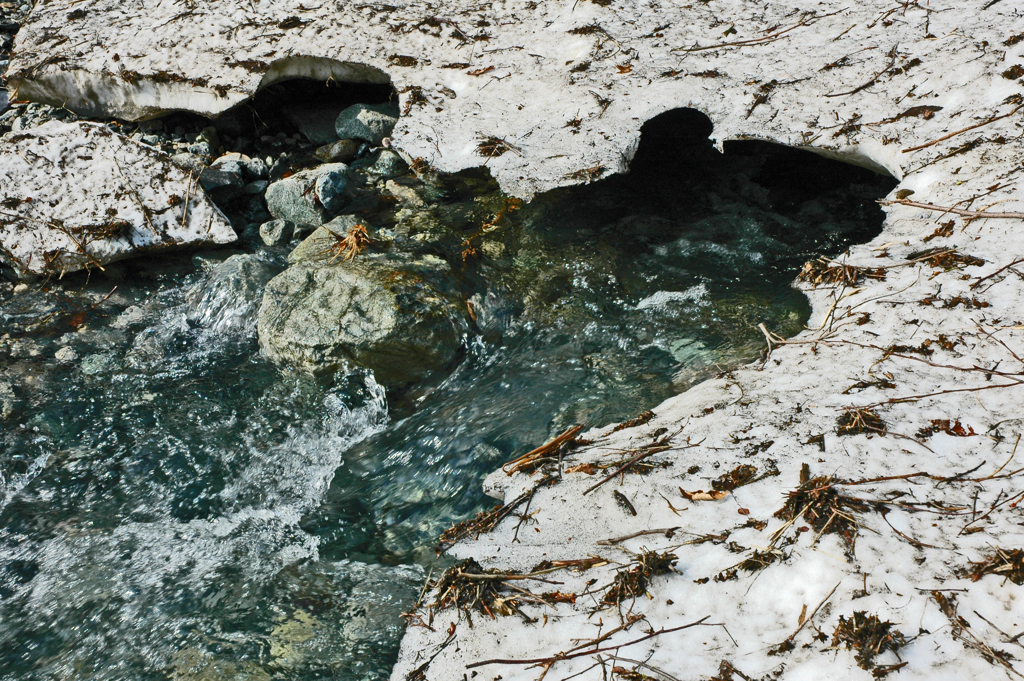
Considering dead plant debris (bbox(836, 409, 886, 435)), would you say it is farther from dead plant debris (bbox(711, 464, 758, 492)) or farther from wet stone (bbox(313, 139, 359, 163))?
wet stone (bbox(313, 139, 359, 163))

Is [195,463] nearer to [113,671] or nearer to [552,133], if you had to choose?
[113,671]

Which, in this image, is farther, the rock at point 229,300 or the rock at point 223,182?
the rock at point 223,182

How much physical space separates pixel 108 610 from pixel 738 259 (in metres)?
4.30

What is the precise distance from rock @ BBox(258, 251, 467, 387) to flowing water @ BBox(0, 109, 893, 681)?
14cm

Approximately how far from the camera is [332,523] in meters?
3.38

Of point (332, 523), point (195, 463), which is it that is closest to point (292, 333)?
point (195, 463)

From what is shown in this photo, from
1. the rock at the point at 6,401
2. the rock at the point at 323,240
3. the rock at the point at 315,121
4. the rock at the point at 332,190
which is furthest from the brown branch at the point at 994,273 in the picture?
the rock at the point at 6,401

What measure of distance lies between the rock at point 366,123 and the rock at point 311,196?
1.68ft

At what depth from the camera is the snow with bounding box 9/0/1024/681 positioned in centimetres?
209

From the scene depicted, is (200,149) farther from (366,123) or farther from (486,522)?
(486,522)

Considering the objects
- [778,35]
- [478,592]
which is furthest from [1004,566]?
[778,35]

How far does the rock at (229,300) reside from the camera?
14.7ft

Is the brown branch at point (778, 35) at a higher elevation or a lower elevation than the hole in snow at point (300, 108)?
higher

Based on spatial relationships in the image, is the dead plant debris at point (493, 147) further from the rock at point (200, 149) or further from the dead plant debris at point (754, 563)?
the dead plant debris at point (754, 563)
